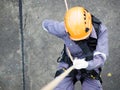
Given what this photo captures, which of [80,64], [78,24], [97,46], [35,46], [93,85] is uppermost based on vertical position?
[78,24]

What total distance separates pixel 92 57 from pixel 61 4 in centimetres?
174

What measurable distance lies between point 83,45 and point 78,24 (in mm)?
279

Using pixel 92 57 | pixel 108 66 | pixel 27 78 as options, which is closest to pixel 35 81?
pixel 27 78

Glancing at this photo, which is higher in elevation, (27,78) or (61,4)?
(61,4)

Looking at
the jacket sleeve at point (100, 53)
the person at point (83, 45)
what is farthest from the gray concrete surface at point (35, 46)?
the jacket sleeve at point (100, 53)

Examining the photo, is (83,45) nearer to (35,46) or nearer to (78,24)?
(78,24)

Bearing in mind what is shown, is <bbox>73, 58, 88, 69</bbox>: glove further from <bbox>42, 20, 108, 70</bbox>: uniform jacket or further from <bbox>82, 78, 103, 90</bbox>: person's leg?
<bbox>82, 78, 103, 90</bbox>: person's leg

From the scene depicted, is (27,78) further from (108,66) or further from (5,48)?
(108,66)

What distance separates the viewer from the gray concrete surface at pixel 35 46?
24.9ft

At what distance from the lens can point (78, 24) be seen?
19.8 feet

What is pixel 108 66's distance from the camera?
7594mm

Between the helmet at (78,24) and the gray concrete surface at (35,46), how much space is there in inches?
60.1

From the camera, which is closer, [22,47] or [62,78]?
[62,78]

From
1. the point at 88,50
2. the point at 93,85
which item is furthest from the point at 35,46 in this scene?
the point at 88,50
